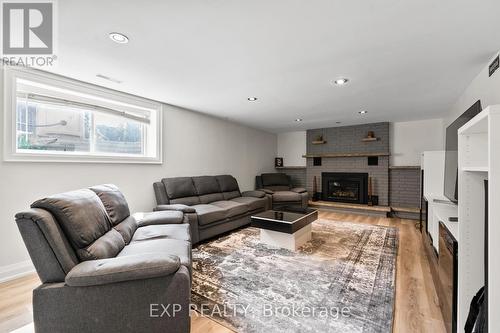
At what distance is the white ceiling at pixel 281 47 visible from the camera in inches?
55.4

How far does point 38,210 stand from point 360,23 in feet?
7.90

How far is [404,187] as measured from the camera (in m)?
4.95

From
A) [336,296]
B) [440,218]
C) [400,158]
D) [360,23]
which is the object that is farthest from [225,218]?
[400,158]

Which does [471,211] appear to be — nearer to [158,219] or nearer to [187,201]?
[158,219]

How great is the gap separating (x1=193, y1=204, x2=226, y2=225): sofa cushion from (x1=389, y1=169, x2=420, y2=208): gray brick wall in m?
4.16

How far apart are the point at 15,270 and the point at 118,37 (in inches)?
100

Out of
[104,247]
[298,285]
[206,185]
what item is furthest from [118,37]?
[206,185]

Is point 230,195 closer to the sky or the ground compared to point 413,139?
closer to the ground

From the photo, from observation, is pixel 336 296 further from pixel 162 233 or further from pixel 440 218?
pixel 162 233

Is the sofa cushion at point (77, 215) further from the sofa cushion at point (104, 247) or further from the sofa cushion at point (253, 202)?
the sofa cushion at point (253, 202)

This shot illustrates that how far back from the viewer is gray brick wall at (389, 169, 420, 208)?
4.81 m

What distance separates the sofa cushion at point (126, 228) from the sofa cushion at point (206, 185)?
5.60 feet

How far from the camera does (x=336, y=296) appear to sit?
1836 millimetres

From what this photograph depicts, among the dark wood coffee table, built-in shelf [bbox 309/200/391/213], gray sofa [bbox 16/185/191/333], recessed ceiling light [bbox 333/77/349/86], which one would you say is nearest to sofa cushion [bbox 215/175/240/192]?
the dark wood coffee table
